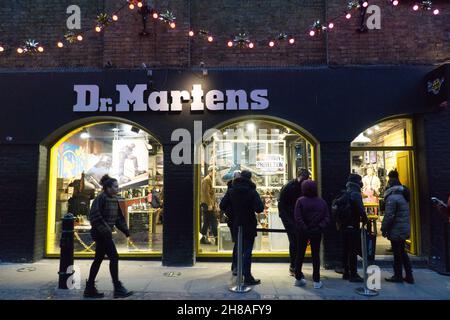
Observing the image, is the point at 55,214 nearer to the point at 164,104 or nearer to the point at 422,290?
the point at 164,104

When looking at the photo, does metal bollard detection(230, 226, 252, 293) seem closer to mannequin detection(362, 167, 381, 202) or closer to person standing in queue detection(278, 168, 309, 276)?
person standing in queue detection(278, 168, 309, 276)

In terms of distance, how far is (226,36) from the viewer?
8500 millimetres

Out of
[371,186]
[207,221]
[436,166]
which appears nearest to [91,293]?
[207,221]

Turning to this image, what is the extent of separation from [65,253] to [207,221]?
3348 millimetres

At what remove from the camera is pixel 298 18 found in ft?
27.8

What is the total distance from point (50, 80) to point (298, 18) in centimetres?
586

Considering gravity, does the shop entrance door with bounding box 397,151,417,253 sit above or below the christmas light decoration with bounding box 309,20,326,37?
below

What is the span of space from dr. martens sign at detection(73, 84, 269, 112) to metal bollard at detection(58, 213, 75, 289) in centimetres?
Answer: 286

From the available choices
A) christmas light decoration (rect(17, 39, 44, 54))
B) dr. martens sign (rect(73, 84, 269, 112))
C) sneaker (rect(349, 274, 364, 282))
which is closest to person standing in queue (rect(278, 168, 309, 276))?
sneaker (rect(349, 274, 364, 282))

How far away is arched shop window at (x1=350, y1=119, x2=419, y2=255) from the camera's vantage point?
8.23 metres

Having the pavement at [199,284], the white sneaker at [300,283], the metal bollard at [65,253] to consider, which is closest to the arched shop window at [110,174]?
the pavement at [199,284]

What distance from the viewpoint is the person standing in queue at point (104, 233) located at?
18.7 feet

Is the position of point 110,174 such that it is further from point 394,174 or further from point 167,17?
point 394,174
